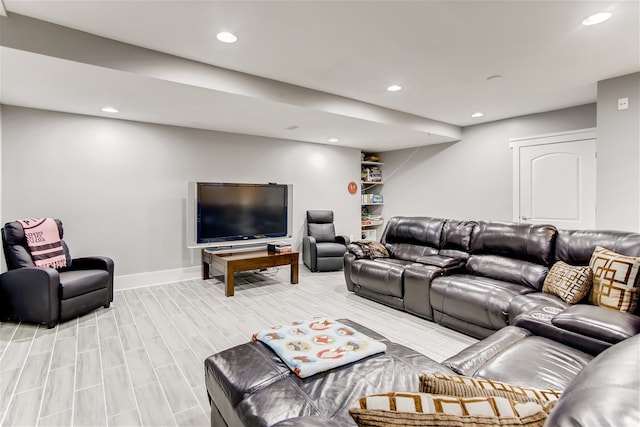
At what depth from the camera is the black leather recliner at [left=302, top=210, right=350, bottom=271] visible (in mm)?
5363

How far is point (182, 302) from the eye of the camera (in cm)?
382

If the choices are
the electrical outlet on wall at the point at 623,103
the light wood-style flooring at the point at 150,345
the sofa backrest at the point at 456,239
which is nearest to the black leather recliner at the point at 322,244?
the light wood-style flooring at the point at 150,345

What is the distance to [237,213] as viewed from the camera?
481 cm

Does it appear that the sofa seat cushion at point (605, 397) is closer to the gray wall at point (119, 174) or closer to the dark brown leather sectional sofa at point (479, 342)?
the dark brown leather sectional sofa at point (479, 342)

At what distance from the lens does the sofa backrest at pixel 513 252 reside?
2.90 meters

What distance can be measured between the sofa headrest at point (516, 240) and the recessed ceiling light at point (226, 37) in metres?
3.09

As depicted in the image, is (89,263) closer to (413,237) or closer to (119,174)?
(119,174)

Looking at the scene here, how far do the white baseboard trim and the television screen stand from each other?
0.66 m

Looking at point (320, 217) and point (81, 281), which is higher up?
point (320, 217)

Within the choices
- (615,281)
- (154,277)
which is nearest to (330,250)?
(154,277)

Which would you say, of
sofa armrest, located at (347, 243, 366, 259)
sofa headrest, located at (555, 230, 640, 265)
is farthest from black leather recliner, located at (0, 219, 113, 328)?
sofa headrest, located at (555, 230, 640, 265)

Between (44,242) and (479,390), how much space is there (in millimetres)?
4156

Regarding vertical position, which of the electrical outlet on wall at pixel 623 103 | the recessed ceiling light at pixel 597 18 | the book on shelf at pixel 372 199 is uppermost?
the recessed ceiling light at pixel 597 18

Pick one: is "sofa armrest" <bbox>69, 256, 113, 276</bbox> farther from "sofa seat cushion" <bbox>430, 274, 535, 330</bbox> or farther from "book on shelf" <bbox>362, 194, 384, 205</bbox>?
"book on shelf" <bbox>362, 194, 384, 205</bbox>
